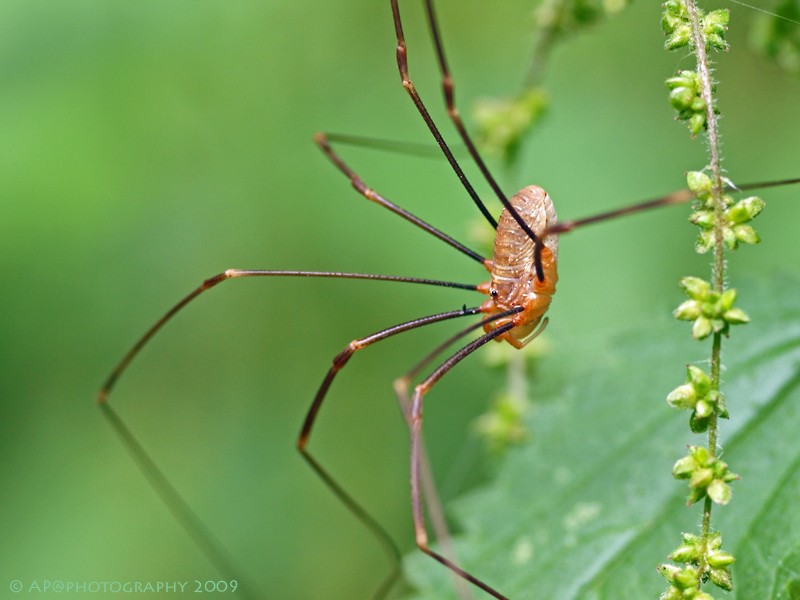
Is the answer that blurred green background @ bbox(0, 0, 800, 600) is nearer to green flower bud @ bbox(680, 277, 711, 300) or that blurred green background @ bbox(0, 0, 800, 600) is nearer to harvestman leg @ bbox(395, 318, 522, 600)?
harvestman leg @ bbox(395, 318, 522, 600)

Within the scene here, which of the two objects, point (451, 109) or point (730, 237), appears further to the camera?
point (451, 109)

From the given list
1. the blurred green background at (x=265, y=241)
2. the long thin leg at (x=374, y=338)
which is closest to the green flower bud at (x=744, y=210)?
the long thin leg at (x=374, y=338)

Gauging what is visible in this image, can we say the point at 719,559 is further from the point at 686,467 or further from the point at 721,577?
the point at 686,467

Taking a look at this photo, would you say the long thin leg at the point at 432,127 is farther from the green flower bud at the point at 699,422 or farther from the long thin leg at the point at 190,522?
the long thin leg at the point at 190,522

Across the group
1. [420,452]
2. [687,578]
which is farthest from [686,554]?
[420,452]

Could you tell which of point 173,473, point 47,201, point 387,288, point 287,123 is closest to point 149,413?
point 173,473

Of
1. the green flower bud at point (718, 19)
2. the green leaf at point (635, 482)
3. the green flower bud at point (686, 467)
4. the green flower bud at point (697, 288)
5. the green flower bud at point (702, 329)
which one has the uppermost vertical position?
the green flower bud at point (718, 19)
